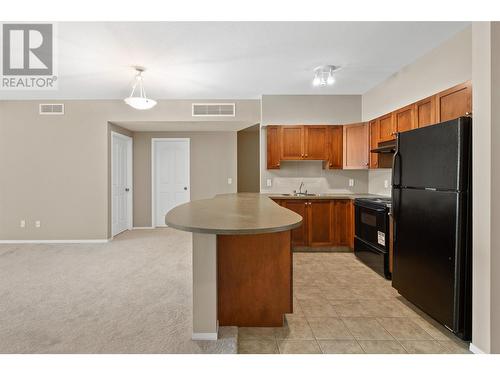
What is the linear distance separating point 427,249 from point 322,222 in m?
2.08

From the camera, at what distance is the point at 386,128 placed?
3.75m

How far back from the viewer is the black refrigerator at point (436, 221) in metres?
1.96

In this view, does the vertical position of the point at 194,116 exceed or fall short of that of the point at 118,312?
it exceeds it

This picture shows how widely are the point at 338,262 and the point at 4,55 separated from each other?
4844 millimetres

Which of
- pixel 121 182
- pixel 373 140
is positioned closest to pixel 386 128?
pixel 373 140

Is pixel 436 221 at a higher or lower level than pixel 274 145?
lower

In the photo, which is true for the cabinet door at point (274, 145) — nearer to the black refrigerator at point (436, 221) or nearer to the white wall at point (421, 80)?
the white wall at point (421, 80)

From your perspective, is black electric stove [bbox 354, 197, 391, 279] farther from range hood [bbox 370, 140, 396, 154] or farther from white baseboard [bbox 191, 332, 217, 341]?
white baseboard [bbox 191, 332, 217, 341]

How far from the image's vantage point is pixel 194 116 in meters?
4.94

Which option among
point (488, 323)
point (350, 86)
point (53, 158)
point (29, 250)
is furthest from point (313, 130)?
point (29, 250)

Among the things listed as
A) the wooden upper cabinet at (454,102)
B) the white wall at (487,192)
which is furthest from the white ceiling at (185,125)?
the white wall at (487,192)

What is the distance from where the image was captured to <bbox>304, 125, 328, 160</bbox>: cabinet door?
457cm

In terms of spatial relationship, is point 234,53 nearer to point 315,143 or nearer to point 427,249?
point 315,143
